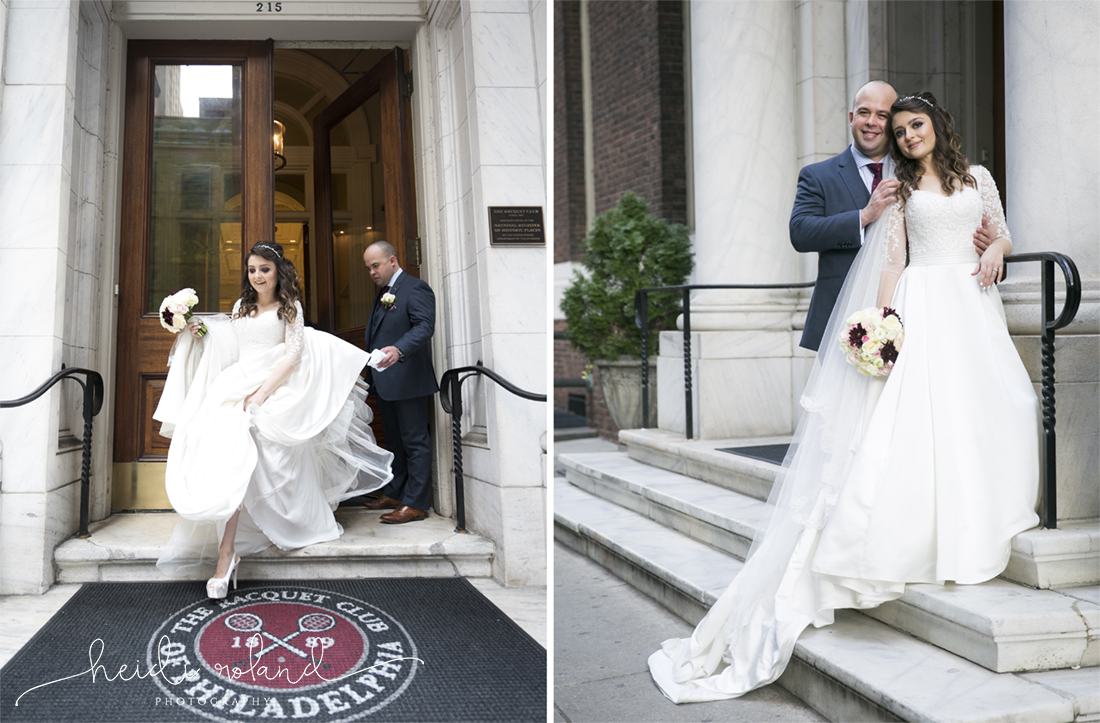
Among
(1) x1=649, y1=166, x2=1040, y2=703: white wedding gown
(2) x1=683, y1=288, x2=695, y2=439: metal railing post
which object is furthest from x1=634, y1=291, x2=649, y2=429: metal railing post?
(1) x1=649, y1=166, x2=1040, y2=703: white wedding gown

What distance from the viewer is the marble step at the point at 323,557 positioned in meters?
4.49

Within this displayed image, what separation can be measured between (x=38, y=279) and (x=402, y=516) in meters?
2.45

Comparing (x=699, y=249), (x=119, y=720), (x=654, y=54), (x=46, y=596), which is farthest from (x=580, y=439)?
(x=119, y=720)

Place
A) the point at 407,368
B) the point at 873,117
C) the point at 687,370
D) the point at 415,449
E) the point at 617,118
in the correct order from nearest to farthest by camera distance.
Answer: the point at 873,117
the point at 407,368
the point at 415,449
the point at 687,370
the point at 617,118

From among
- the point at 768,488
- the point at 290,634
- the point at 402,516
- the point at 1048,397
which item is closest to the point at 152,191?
the point at 402,516

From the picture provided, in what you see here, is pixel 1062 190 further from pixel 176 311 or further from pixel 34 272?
pixel 34 272

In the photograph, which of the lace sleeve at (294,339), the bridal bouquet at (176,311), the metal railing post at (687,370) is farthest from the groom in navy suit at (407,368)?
the metal railing post at (687,370)

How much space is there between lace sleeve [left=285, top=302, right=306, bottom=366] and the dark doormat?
1236 mm

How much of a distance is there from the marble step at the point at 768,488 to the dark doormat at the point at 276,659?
5.89ft

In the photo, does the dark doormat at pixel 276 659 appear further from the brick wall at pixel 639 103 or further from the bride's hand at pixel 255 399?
the brick wall at pixel 639 103

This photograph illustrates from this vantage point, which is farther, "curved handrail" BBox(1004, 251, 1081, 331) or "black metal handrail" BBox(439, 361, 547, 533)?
"black metal handrail" BBox(439, 361, 547, 533)

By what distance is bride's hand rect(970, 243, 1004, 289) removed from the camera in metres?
3.39

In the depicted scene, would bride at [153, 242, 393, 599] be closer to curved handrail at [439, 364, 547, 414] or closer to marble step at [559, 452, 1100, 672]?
curved handrail at [439, 364, 547, 414]

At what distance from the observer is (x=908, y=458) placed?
3195mm
